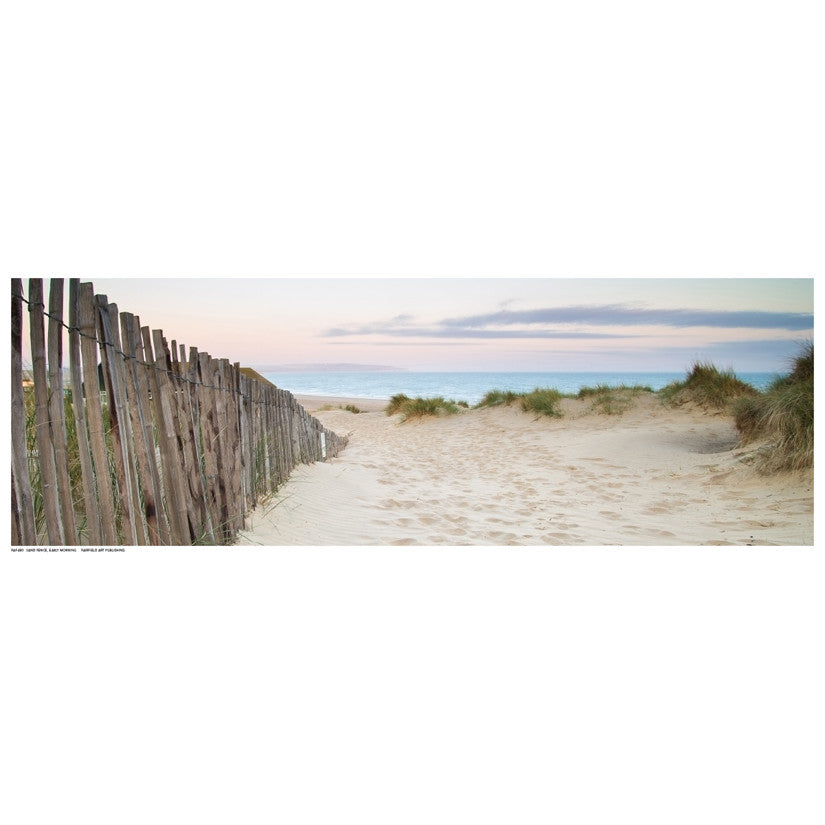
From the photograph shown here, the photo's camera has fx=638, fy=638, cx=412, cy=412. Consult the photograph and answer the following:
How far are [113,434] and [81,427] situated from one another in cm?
15

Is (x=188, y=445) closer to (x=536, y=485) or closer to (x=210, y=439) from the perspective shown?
(x=210, y=439)

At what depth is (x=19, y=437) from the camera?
8.64 feet

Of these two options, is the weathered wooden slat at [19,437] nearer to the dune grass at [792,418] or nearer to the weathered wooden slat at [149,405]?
the weathered wooden slat at [149,405]

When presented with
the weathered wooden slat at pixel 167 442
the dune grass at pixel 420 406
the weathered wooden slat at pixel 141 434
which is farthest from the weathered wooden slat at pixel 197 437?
the dune grass at pixel 420 406

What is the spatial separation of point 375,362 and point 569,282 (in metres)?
1.40

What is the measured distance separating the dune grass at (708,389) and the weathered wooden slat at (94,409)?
378 cm

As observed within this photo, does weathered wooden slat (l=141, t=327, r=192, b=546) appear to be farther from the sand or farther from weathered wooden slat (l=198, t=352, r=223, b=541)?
the sand

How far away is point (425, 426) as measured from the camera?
19.2ft

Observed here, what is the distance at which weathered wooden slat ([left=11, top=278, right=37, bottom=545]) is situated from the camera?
2.54 m

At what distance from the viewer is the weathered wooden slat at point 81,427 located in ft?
8.70

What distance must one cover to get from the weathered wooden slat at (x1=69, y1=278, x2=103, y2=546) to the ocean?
169cm

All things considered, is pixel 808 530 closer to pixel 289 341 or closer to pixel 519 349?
pixel 519 349

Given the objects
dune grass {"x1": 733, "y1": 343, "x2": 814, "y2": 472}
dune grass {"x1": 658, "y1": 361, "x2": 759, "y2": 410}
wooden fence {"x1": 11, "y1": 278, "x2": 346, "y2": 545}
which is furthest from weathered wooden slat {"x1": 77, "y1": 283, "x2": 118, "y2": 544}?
dune grass {"x1": 733, "y1": 343, "x2": 814, "y2": 472}
